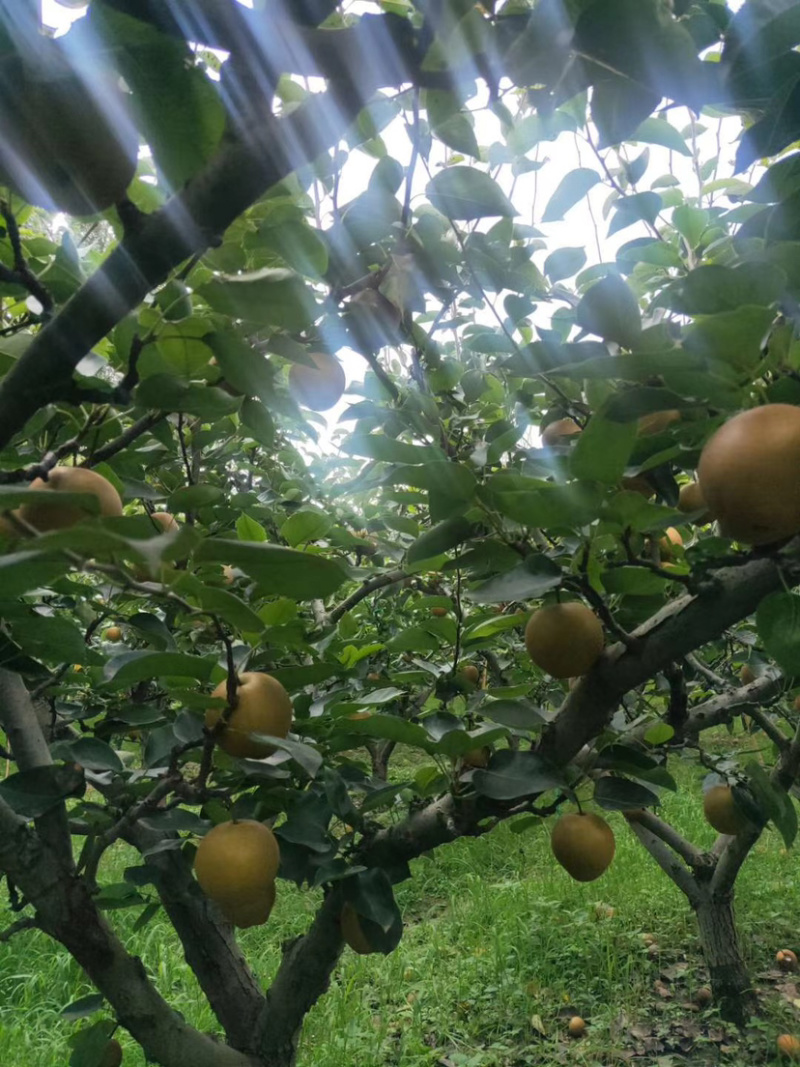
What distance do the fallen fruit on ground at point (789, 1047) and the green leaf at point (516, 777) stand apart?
169 cm

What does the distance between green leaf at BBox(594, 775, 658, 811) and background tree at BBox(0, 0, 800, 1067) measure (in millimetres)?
11

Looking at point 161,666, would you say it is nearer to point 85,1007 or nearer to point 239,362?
point 239,362

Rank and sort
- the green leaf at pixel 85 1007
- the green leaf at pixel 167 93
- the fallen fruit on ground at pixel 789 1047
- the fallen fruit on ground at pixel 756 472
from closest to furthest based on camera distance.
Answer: the green leaf at pixel 167 93, the fallen fruit on ground at pixel 756 472, the green leaf at pixel 85 1007, the fallen fruit on ground at pixel 789 1047

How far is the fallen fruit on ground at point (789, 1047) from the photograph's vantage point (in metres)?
2.00

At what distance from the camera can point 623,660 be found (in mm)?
784

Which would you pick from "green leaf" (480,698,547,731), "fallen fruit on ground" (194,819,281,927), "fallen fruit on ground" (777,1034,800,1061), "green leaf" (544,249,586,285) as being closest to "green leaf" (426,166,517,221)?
"green leaf" (544,249,586,285)

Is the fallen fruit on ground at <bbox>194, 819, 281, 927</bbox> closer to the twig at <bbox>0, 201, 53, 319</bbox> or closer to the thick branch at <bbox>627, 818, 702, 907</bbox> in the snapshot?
the twig at <bbox>0, 201, 53, 319</bbox>

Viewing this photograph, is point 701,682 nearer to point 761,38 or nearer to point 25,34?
point 761,38

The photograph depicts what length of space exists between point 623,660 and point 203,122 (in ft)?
1.91

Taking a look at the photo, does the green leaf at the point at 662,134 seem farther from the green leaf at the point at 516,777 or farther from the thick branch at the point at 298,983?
the thick branch at the point at 298,983

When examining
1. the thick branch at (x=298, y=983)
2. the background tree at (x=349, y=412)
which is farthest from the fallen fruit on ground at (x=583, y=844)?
the thick branch at (x=298, y=983)

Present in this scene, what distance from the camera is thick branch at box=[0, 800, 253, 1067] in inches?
38.6

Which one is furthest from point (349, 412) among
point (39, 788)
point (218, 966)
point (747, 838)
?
point (747, 838)

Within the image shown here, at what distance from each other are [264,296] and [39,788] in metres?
0.69
